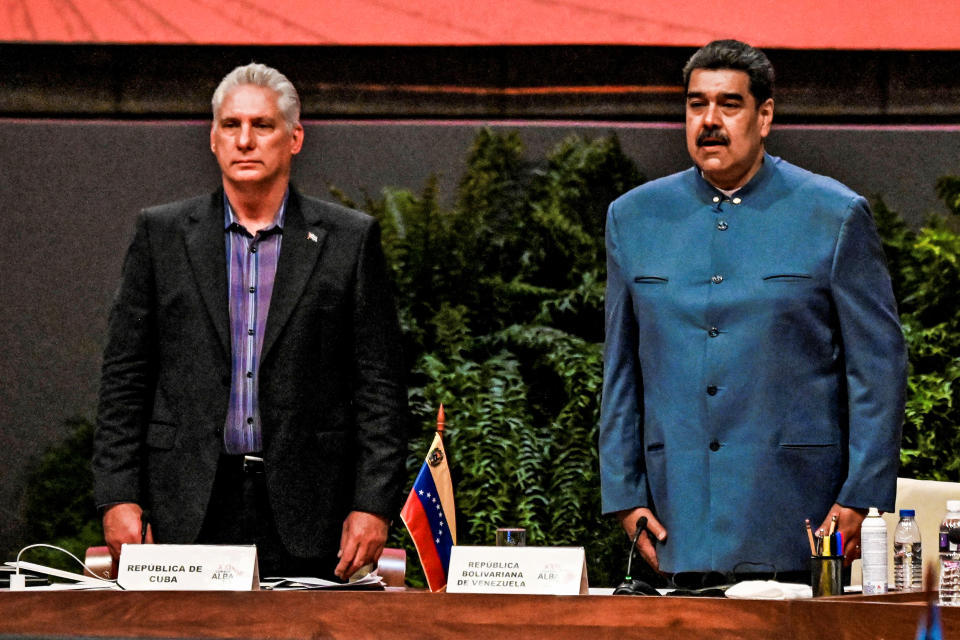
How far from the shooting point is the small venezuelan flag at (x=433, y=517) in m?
2.19

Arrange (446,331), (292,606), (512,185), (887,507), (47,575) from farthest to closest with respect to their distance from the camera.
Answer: (512,185), (446,331), (887,507), (47,575), (292,606)

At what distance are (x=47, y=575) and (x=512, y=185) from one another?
2.98 meters

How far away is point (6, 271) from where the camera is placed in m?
5.10

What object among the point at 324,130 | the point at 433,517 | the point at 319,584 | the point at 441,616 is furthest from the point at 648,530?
the point at 324,130

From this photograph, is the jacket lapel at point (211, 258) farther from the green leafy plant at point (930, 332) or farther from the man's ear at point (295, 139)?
the green leafy plant at point (930, 332)

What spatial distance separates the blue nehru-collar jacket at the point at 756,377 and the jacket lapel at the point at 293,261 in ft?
2.14

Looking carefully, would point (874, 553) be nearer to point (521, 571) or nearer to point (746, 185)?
point (521, 571)

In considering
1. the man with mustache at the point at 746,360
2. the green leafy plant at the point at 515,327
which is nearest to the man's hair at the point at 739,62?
the man with mustache at the point at 746,360

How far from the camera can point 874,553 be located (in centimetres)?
216

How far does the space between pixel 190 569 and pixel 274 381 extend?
819mm

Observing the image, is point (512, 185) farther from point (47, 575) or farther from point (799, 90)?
point (47, 575)

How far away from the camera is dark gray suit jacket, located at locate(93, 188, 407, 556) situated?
272 cm

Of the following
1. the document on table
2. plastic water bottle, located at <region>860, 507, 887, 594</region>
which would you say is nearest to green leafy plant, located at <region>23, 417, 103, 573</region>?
the document on table

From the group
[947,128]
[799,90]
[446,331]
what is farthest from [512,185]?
[947,128]
